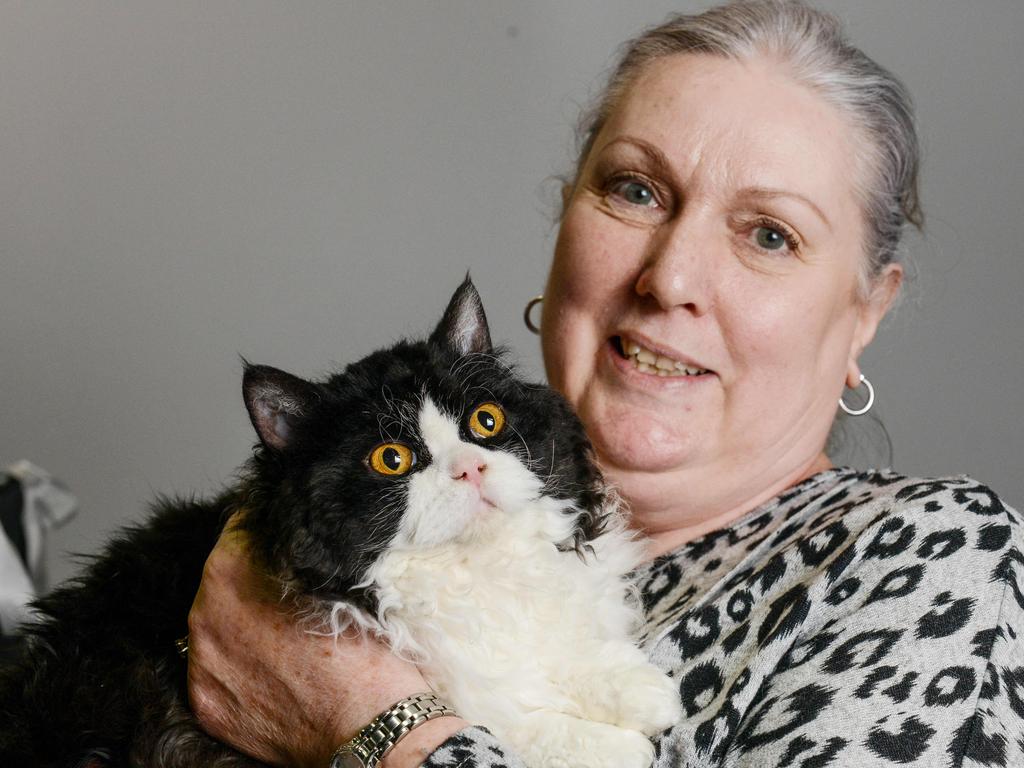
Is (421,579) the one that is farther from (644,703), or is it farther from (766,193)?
(766,193)

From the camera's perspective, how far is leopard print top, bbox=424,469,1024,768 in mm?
1313

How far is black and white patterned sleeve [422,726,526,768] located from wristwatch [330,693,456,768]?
73 millimetres

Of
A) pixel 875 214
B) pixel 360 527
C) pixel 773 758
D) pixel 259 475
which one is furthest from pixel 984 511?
pixel 259 475

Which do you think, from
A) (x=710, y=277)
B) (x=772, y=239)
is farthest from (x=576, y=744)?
(x=772, y=239)

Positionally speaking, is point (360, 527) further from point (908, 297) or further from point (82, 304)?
point (82, 304)

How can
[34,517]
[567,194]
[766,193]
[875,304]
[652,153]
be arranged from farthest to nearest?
[34,517]
[567,194]
[875,304]
[652,153]
[766,193]

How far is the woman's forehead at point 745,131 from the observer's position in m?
1.79

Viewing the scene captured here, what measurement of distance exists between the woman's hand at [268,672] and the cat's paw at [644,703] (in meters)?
0.28

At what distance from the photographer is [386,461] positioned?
1.44 meters

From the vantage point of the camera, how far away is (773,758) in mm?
1339

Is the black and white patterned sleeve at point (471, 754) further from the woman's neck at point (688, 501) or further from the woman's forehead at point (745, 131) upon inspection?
the woman's forehead at point (745, 131)

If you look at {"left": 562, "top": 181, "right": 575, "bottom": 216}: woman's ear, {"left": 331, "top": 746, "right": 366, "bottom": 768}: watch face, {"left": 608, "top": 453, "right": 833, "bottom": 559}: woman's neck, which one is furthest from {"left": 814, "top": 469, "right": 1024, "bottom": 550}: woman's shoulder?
{"left": 562, "top": 181, "right": 575, "bottom": 216}: woman's ear

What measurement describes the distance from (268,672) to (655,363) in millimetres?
861

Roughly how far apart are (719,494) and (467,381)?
624 mm
